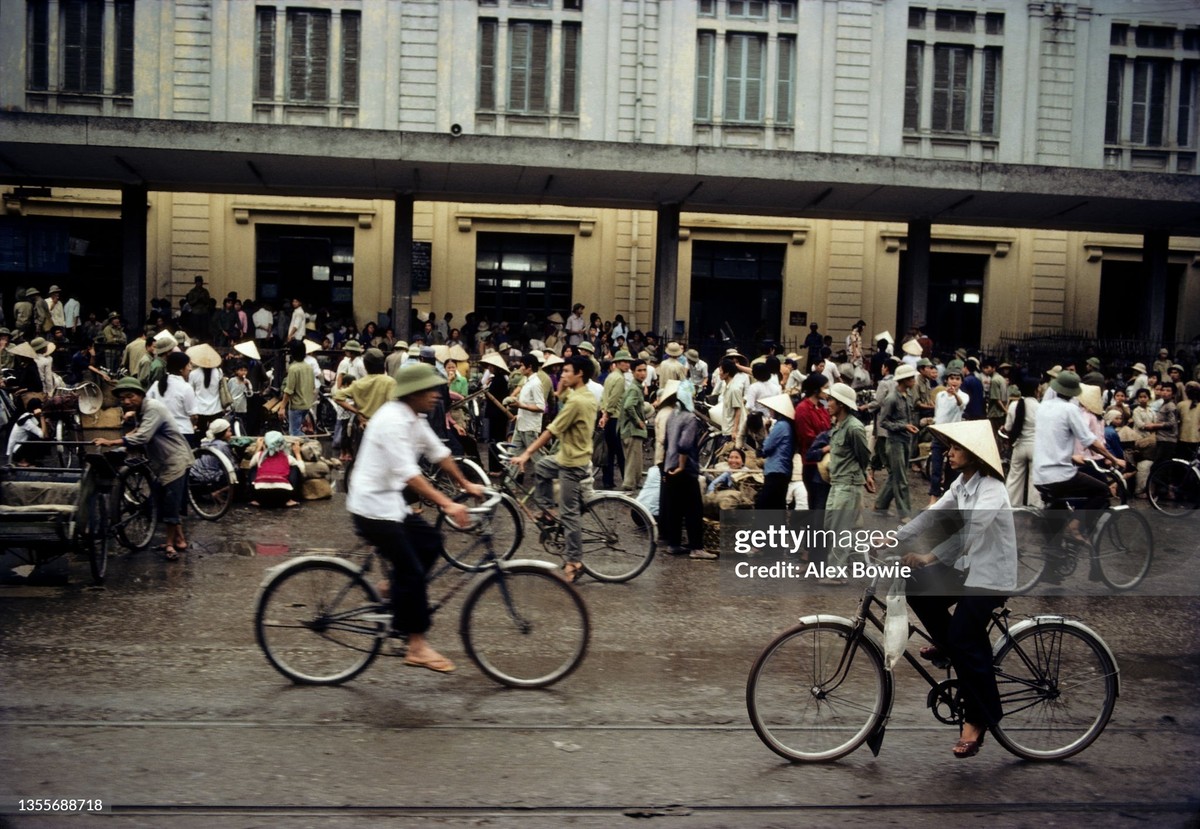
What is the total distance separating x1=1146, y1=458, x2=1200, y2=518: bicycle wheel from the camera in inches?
606

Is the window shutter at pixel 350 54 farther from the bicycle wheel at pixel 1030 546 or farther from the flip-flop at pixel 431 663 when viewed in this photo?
the flip-flop at pixel 431 663

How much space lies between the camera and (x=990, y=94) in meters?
29.2

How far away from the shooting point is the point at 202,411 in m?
15.6

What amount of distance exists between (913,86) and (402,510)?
25.1 m

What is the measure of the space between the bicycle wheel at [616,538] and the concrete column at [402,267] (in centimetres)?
1528

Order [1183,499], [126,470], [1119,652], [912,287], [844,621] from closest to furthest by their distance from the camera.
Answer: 1. [844,621]
2. [1119,652]
3. [126,470]
4. [1183,499]
5. [912,287]

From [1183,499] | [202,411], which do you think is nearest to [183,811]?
[202,411]

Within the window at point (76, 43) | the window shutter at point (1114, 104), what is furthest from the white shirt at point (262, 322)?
the window shutter at point (1114, 104)

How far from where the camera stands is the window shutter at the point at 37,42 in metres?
27.6

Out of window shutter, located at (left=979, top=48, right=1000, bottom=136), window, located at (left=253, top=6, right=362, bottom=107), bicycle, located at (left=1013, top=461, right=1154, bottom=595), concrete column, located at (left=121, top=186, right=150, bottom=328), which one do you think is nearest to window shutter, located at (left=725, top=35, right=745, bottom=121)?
window shutter, located at (left=979, top=48, right=1000, bottom=136)

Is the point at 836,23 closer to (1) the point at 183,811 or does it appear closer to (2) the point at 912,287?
(2) the point at 912,287

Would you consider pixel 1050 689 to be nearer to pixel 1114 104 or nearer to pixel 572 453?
pixel 572 453

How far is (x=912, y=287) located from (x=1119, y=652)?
18818 millimetres

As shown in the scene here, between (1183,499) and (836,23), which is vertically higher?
(836,23)
